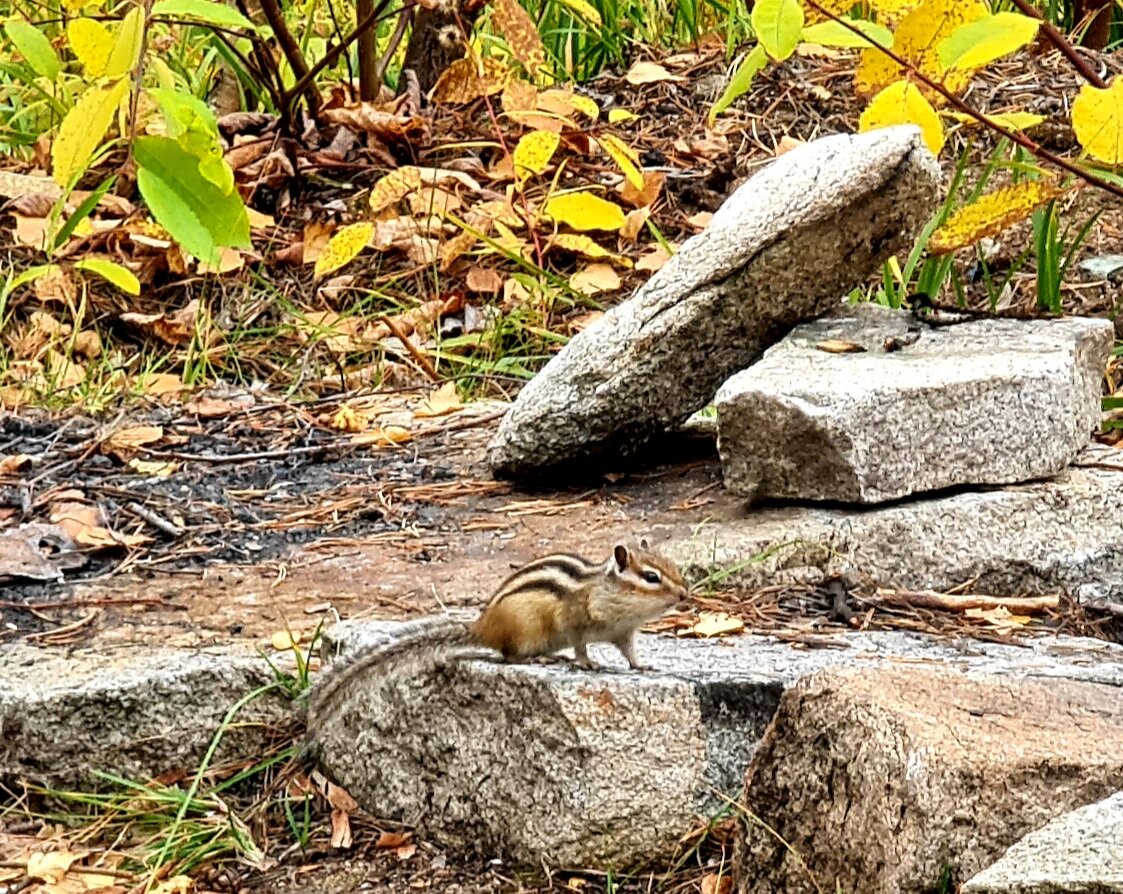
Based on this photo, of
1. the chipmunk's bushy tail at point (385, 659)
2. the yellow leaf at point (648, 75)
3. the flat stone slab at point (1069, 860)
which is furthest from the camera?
the yellow leaf at point (648, 75)

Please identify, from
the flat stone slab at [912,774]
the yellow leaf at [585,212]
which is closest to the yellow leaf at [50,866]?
the flat stone slab at [912,774]

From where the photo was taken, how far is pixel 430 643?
3549 millimetres

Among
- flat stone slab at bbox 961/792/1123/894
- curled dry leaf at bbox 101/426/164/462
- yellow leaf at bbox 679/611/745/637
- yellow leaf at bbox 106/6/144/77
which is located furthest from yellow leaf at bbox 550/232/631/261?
flat stone slab at bbox 961/792/1123/894

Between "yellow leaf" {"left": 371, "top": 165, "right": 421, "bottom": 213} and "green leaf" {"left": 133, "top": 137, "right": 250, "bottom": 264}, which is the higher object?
"green leaf" {"left": 133, "top": 137, "right": 250, "bottom": 264}

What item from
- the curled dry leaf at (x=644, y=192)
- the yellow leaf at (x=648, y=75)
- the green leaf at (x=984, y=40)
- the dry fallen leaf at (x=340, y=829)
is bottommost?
the dry fallen leaf at (x=340, y=829)

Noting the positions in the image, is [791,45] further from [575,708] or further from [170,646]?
[170,646]

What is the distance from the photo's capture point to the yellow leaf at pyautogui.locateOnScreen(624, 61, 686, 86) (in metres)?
7.88

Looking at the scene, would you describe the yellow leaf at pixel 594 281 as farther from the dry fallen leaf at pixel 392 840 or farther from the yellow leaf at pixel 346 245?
the dry fallen leaf at pixel 392 840

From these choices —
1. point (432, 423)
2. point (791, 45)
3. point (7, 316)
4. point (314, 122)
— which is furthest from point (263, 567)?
point (314, 122)

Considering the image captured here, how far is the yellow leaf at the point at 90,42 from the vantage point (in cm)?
315

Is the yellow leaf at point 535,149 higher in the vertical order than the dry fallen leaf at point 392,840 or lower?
higher

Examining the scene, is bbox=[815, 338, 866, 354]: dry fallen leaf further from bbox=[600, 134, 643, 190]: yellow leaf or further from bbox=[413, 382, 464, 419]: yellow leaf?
bbox=[600, 134, 643, 190]: yellow leaf

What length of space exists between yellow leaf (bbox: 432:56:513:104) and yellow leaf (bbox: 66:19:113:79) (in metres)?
3.57

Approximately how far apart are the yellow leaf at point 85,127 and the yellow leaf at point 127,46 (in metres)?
0.02
